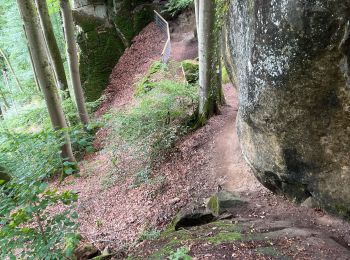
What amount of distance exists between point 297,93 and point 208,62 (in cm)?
511

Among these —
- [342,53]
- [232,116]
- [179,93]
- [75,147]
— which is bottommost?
[75,147]

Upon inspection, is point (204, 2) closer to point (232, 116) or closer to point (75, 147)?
point (232, 116)

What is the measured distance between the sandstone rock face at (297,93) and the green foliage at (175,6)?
517 inches

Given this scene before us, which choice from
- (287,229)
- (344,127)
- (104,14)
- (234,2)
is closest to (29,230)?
(287,229)

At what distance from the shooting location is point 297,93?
514 centimetres

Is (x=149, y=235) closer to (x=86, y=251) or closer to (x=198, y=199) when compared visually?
(x=86, y=251)

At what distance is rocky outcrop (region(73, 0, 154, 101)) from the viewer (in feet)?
58.6

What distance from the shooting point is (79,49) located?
18062 mm

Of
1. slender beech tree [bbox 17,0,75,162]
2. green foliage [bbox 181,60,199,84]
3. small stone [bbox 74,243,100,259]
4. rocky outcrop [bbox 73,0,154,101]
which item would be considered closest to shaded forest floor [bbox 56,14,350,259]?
small stone [bbox 74,243,100,259]

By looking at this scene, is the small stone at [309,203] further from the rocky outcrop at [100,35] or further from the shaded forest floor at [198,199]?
the rocky outcrop at [100,35]

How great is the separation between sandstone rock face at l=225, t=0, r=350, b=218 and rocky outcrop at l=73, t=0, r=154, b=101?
497 inches

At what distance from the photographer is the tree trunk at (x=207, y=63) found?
9344 millimetres

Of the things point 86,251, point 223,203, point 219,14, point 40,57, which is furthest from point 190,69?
point 86,251

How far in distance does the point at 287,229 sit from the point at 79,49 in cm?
1568
